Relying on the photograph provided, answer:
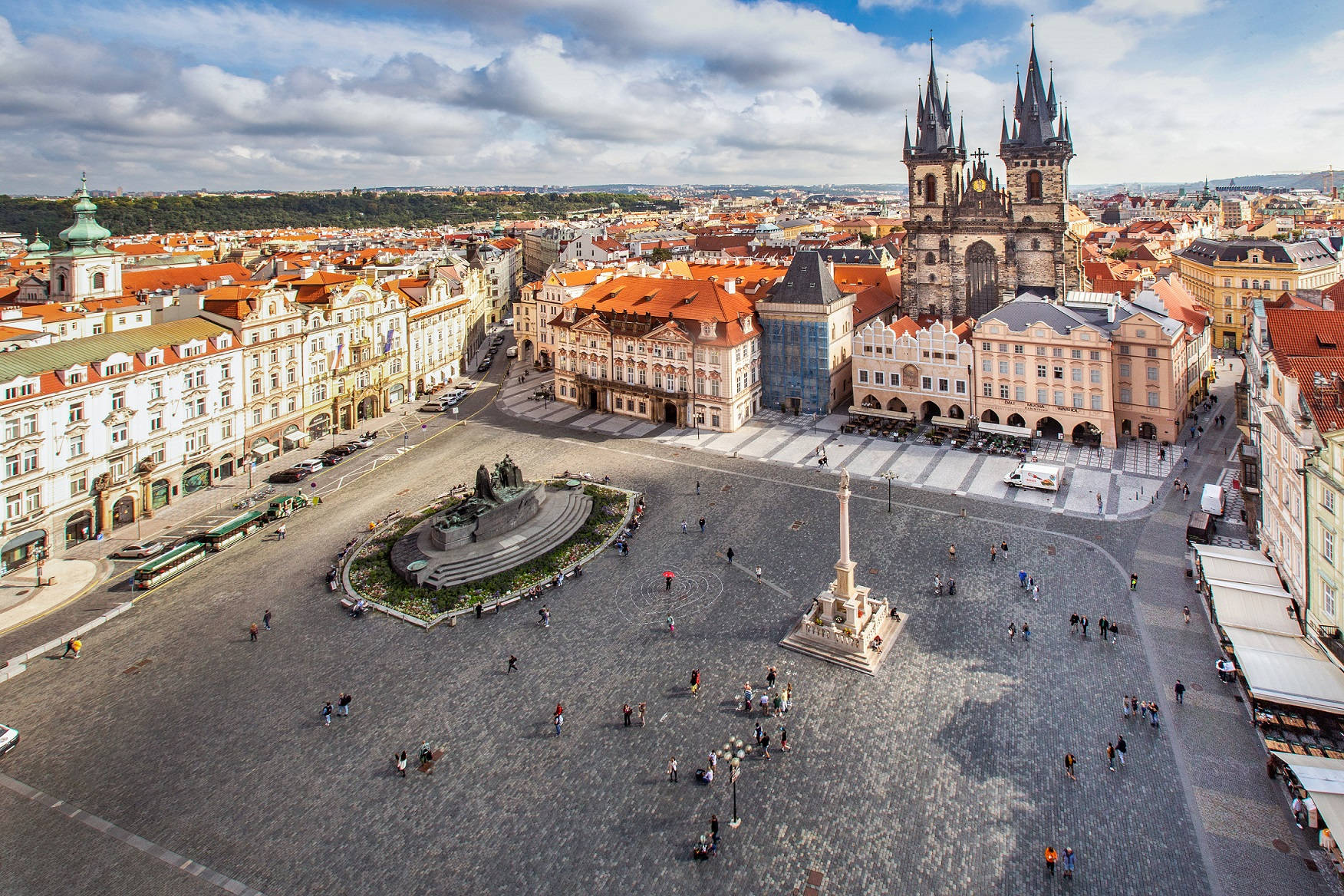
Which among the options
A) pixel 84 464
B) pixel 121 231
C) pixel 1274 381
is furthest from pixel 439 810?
pixel 121 231

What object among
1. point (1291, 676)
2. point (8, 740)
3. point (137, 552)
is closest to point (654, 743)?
point (1291, 676)

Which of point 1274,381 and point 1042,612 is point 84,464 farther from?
point 1274,381

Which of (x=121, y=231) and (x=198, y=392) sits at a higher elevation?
(x=121, y=231)

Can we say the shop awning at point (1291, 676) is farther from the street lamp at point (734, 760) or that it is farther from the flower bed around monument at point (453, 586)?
the flower bed around monument at point (453, 586)

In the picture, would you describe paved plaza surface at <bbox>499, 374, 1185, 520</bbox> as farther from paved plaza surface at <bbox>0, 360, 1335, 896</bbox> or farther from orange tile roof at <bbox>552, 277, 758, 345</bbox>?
orange tile roof at <bbox>552, 277, 758, 345</bbox>

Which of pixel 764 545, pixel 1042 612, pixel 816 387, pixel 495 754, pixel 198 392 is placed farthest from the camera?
pixel 816 387

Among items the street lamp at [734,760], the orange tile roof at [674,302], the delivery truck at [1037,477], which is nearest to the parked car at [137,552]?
the street lamp at [734,760]
